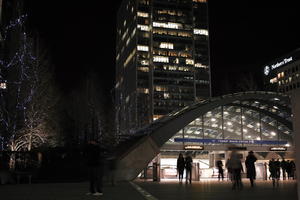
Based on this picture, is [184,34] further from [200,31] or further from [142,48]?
[142,48]

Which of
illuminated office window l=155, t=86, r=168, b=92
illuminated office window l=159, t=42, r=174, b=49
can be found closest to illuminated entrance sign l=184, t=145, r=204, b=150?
illuminated office window l=155, t=86, r=168, b=92

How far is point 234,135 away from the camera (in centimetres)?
3631

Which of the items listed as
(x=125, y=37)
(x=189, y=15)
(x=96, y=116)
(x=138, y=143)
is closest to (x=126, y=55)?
(x=125, y=37)

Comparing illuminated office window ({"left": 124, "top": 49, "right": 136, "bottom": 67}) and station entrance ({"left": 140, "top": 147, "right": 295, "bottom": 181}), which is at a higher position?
illuminated office window ({"left": 124, "top": 49, "right": 136, "bottom": 67})

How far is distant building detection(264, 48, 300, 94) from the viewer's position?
112906 mm

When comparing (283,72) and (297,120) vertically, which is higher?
(283,72)

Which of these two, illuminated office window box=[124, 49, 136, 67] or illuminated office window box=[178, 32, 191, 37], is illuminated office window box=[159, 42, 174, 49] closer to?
illuminated office window box=[178, 32, 191, 37]

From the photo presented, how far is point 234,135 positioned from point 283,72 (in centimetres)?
9417

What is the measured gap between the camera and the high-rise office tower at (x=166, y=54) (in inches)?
5207

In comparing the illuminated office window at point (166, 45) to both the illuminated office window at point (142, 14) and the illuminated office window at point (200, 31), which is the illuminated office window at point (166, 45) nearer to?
the illuminated office window at point (200, 31)

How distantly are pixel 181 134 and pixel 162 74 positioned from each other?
10138 cm

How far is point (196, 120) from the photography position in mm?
35125

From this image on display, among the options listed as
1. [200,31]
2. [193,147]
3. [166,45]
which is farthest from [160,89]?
[193,147]

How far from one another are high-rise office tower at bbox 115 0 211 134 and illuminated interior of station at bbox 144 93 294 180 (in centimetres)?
8651
